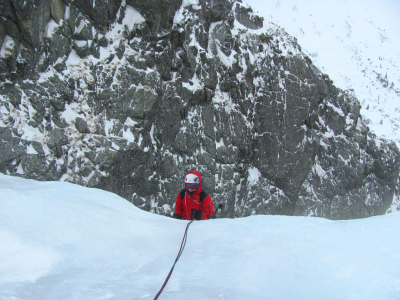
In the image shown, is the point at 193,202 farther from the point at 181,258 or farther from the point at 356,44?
the point at 356,44

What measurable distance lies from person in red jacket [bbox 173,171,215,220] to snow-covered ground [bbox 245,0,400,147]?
51.4ft

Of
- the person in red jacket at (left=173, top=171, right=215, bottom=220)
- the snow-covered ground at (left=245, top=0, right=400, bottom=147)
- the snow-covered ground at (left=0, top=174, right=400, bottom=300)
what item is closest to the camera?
the snow-covered ground at (left=0, top=174, right=400, bottom=300)

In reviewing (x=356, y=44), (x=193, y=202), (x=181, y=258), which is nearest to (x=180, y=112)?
(x=193, y=202)

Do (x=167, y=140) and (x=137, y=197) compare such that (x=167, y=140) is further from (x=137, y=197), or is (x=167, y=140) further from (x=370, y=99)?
(x=370, y=99)

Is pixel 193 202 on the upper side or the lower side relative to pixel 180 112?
lower

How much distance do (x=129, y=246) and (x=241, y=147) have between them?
333 inches

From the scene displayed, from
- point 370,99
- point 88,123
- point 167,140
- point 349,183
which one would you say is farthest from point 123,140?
point 370,99

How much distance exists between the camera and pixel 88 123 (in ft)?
23.5

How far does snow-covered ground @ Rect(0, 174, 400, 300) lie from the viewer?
141 cm

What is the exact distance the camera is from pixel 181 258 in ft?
6.13

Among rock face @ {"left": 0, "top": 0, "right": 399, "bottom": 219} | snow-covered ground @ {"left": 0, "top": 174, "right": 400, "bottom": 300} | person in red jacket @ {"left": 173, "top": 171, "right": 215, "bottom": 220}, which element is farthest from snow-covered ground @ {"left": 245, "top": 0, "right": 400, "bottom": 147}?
snow-covered ground @ {"left": 0, "top": 174, "right": 400, "bottom": 300}

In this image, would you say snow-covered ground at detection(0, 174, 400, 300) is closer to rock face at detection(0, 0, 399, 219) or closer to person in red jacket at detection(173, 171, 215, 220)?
person in red jacket at detection(173, 171, 215, 220)

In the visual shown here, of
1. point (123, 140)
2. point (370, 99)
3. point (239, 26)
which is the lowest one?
point (123, 140)

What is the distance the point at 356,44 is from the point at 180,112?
64.8 feet
